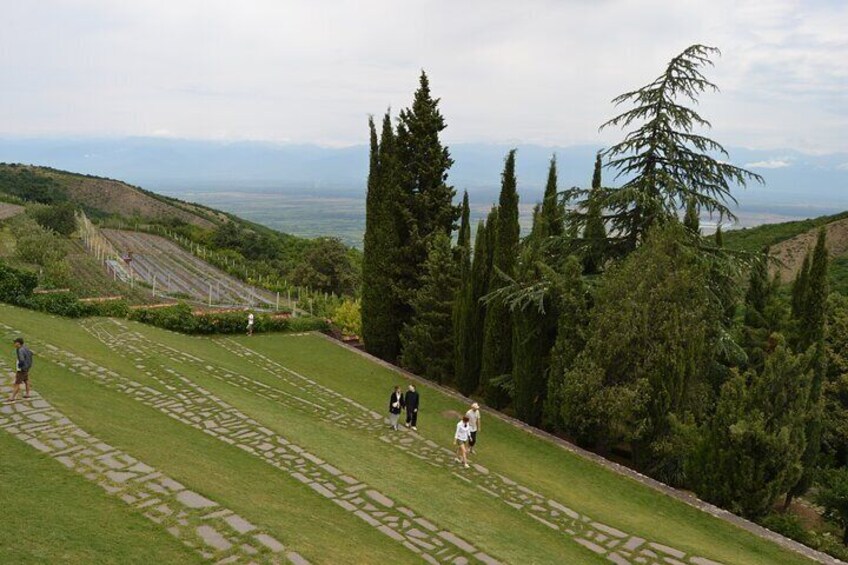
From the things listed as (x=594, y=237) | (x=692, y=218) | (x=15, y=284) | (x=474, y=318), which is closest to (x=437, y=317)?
(x=474, y=318)

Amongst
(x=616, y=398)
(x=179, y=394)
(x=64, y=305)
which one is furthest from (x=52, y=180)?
(x=616, y=398)

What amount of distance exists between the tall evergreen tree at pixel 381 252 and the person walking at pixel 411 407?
1005cm

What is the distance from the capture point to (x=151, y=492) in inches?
356

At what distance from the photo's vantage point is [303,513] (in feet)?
31.1

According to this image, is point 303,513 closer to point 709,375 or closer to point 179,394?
point 179,394

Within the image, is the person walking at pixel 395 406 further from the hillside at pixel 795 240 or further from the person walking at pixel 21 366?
the hillside at pixel 795 240

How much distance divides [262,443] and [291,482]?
86.7 inches

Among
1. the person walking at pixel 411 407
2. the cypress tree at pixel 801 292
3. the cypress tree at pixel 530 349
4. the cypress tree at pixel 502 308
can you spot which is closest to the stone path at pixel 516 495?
the person walking at pixel 411 407

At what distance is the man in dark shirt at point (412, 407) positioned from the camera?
52.9 ft

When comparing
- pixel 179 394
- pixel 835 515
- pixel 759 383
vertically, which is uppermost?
pixel 759 383

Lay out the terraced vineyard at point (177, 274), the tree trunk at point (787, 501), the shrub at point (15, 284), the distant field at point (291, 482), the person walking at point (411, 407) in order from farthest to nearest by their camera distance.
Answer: the terraced vineyard at point (177, 274) < the shrub at point (15, 284) < the tree trunk at point (787, 501) < the person walking at point (411, 407) < the distant field at point (291, 482)

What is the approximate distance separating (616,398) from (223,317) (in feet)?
61.4

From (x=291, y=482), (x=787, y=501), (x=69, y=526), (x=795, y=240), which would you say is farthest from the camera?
(x=795, y=240)

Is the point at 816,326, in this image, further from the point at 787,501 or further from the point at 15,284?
the point at 15,284
